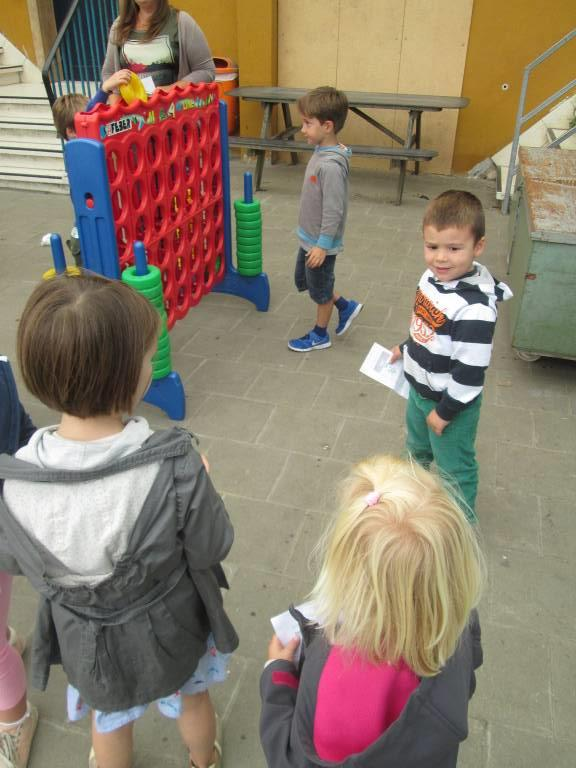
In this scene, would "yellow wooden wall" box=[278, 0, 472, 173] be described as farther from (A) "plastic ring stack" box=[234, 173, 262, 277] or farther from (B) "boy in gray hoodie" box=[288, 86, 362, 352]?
(B) "boy in gray hoodie" box=[288, 86, 362, 352]

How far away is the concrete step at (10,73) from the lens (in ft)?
29.2

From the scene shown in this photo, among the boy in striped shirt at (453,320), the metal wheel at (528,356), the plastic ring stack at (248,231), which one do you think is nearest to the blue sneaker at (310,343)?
the plastic ring stack at (248,231)

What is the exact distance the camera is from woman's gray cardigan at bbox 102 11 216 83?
3.79m

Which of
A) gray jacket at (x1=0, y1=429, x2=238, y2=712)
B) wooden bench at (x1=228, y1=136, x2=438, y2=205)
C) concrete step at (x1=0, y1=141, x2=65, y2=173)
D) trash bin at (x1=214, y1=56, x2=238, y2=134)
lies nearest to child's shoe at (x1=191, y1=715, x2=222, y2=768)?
gray jacket at (x1=0, y1=429, x2=238, y2=712)

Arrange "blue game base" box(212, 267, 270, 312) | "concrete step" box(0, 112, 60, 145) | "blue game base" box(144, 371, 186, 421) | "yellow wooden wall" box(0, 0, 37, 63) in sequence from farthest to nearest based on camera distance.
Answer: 1. "yellow wooden wall" box(0, 0, 37, 63)
2. "concrete step" box(0, 112, 60, 145)
3. "blue game base" box(212, 267, 270, 312)
4. "blue game base" box(144, 371, 186, 421)

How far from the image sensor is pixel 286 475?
119 inches

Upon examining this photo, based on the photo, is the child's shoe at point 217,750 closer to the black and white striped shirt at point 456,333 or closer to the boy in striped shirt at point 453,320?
the boy in striped shirt at point 453,320

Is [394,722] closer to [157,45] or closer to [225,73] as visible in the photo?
[157,45]

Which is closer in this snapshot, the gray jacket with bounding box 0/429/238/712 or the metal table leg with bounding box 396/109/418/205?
the gray jacket with bounding box 0/429/238/712

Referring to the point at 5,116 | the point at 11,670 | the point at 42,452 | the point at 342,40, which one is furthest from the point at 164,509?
the point at 5,116

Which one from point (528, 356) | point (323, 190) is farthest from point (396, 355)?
point (528, 356)

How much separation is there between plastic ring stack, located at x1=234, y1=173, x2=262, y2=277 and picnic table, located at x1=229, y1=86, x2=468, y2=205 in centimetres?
309

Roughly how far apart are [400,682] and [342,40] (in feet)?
27.4

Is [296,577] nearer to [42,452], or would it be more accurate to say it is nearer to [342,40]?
[42,452]
